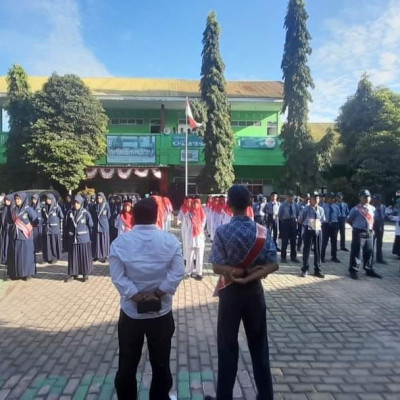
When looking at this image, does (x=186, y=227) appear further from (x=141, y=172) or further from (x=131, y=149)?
(x=131, y=149)

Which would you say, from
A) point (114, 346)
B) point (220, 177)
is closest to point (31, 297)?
point (114, 346)

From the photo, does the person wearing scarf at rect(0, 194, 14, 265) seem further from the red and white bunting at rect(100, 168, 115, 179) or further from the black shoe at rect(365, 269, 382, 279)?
the red and white bunting at rect(100, 168, 115, 179)

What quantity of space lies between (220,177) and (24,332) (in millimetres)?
20065

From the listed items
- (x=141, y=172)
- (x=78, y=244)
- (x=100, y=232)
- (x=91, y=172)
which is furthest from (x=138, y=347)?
(x=91, y=172)

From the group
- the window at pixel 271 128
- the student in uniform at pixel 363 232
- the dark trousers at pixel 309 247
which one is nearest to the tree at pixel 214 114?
the window at pixel 271 128

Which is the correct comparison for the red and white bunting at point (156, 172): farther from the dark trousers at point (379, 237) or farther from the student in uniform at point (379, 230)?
the dark trousers at point (379, 237)

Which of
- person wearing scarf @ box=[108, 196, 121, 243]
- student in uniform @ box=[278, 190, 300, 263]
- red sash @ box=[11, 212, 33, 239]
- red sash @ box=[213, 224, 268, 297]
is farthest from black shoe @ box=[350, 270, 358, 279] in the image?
red sash @ box=[11, 212, 33, 239]

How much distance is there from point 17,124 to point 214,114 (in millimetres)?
12611

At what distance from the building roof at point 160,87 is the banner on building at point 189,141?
2.99m

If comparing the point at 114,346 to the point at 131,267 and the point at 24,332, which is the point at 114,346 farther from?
the point at 131,267

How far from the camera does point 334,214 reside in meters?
9.89

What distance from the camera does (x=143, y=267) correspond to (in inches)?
107

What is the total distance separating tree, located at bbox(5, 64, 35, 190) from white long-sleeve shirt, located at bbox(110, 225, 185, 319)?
72.7ft

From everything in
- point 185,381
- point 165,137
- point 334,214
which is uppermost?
point 165,137
